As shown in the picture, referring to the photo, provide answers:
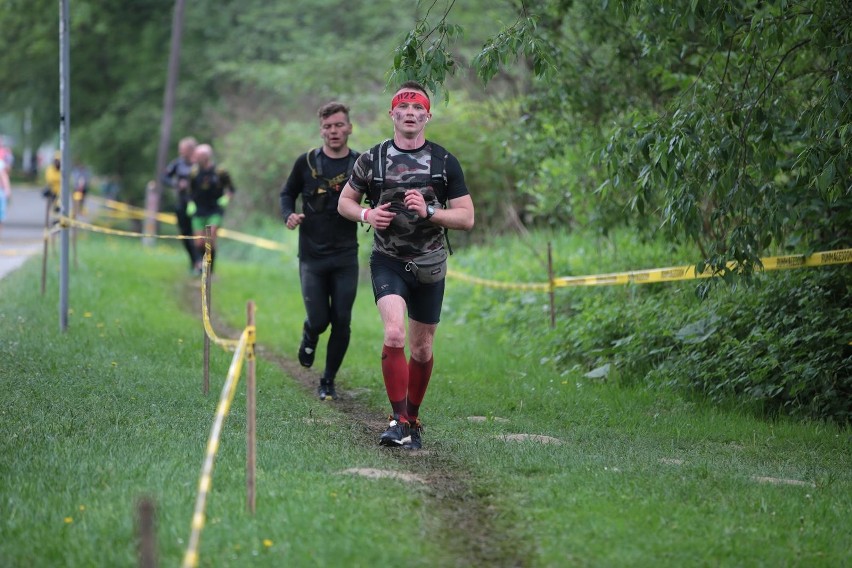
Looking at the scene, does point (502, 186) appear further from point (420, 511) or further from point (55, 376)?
point (420, 511)

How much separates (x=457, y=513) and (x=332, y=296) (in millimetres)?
3813

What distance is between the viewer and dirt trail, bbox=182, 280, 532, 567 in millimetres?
5168

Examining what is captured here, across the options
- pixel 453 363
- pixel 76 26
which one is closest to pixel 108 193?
pixel 76 26

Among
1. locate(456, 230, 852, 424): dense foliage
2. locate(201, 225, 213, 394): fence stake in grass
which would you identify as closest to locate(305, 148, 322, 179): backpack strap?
locate(201, 225, 213, 394): fence stake in grass

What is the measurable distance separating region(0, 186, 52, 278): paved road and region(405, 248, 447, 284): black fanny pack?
1146 centimetres

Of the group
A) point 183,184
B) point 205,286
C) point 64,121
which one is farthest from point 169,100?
point 205,286

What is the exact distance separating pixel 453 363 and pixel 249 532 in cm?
654

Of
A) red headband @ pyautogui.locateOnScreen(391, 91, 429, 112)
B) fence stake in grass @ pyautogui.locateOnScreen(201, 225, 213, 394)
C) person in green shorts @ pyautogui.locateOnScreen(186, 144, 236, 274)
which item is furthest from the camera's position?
person in green shorts @ pyautogui.locateOnScreen(186, 144, 236, 274)

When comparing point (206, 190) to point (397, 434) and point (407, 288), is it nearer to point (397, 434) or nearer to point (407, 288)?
point (407, 288)

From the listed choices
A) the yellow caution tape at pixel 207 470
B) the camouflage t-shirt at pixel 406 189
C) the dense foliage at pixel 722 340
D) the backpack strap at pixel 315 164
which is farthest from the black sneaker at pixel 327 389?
the yellow caution tape at pixel 207 470

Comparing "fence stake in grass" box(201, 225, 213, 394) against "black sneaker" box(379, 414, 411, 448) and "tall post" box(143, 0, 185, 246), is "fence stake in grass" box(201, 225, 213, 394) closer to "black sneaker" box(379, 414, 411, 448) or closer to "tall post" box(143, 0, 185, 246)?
"black sneaker" box(379, 414, 411, 448)

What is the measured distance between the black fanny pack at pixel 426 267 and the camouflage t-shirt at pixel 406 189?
35mm

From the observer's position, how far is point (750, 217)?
8.26 meters

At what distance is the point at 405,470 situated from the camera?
6.61 metres
